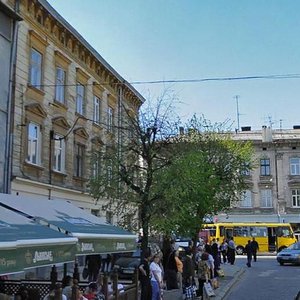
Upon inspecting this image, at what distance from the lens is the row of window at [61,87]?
71.1ft

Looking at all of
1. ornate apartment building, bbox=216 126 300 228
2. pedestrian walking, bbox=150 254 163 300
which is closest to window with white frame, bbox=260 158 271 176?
ornate apartment building, bbox=216 126 300 228

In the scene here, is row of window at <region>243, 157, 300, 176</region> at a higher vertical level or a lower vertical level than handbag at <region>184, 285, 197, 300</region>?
higher

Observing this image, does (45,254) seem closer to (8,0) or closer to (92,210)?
(8,0)

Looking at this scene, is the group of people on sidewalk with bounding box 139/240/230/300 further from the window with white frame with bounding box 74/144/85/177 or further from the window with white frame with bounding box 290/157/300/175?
the window with white frame with bounding box 290/157/300/175

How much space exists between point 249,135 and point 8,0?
4761cm

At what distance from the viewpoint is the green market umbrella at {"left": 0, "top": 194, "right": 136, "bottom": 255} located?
1053cm

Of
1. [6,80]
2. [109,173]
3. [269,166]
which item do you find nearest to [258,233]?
[269,166]

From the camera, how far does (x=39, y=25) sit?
22.1 metres

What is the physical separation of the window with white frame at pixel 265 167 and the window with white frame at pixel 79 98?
3850cm

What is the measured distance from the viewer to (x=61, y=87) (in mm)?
24406

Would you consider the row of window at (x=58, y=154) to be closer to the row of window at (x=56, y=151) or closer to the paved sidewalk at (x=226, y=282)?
the row of window at (x=56, y=151)

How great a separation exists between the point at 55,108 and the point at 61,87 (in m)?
1.50

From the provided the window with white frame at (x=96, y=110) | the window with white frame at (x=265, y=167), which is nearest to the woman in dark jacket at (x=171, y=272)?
the window with white frame at (x=96, y=110)

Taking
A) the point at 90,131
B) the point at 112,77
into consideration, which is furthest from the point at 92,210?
the point at 112,77
